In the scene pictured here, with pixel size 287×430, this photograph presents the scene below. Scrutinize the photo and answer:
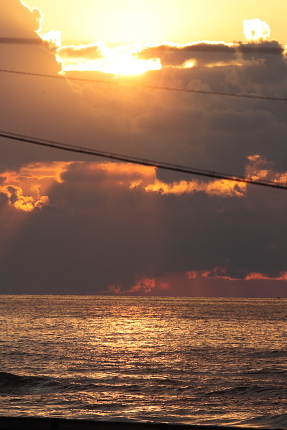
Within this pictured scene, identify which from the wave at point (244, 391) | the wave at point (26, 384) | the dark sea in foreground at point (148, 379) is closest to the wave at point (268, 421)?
the dark sea in foreground at point (148, 379)

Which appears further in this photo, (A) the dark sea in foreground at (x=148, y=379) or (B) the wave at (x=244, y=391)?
(B) the wave at (x=244, y=391)

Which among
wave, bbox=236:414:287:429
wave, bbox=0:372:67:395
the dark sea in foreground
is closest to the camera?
wave, bbox=236:414:287:429

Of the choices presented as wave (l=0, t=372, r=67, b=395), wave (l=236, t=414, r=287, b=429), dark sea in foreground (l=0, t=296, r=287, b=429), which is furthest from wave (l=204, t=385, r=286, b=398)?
wave (l=0, t=372, r=67, b=395)

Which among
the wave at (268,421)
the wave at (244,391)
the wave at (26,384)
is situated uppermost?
the wave at (26,384)

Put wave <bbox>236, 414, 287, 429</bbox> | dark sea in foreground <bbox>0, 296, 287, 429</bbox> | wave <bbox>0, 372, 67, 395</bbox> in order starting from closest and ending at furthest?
wave <bbox>236, 414, 287, 429</bbox>, dark sea in foreground <bbox>0, 296, 287, 429</bbox>, wave <bbox>0, 372, 67, 395</bbox>

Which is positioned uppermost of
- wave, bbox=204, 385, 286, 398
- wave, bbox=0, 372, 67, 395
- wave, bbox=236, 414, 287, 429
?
wave, bbox=0, 372, 67, 395

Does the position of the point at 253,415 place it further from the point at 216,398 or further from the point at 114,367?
the point at 114,367

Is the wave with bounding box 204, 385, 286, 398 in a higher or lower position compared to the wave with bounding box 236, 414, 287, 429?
higher

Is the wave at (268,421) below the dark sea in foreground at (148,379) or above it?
below

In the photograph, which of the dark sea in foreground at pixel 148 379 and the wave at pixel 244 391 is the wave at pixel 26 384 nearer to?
the dark sea in foreground at pixel 148 379

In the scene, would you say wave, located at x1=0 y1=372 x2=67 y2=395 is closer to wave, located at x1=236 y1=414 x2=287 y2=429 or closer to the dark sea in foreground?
the dark sea in foreground

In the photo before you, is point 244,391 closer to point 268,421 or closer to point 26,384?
point 268,421

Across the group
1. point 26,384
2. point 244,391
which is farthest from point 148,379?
point 26,384

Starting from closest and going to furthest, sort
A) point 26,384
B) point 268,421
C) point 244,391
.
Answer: point 268,421
point 244,391
point 26,384
